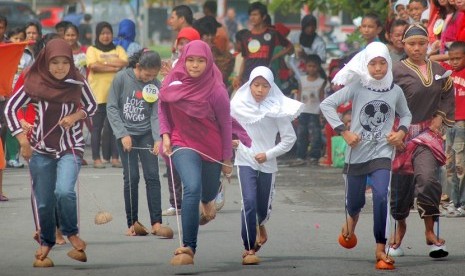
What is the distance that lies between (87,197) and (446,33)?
451 cm

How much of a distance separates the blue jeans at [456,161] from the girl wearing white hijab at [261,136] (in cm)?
325

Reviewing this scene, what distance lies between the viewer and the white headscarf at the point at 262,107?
10641mm

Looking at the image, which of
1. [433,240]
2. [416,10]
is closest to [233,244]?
[433,240]

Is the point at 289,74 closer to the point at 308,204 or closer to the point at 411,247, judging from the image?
the point at 308,204

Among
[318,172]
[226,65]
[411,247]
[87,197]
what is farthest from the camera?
[318,172]

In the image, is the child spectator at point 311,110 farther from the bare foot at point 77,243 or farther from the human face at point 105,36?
the bare foot at point 77,243

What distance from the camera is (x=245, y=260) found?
10.3 m

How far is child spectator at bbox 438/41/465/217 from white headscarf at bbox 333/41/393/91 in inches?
125

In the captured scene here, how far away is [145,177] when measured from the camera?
12180 millimetres

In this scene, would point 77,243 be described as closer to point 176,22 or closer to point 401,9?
point 176,22

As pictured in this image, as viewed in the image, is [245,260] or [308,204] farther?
[308,204]

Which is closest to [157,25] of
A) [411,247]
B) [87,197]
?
[87,197]

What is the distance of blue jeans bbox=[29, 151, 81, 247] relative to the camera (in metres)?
10.1

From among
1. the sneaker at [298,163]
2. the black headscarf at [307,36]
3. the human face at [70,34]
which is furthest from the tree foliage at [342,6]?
the human face at [70,34]
